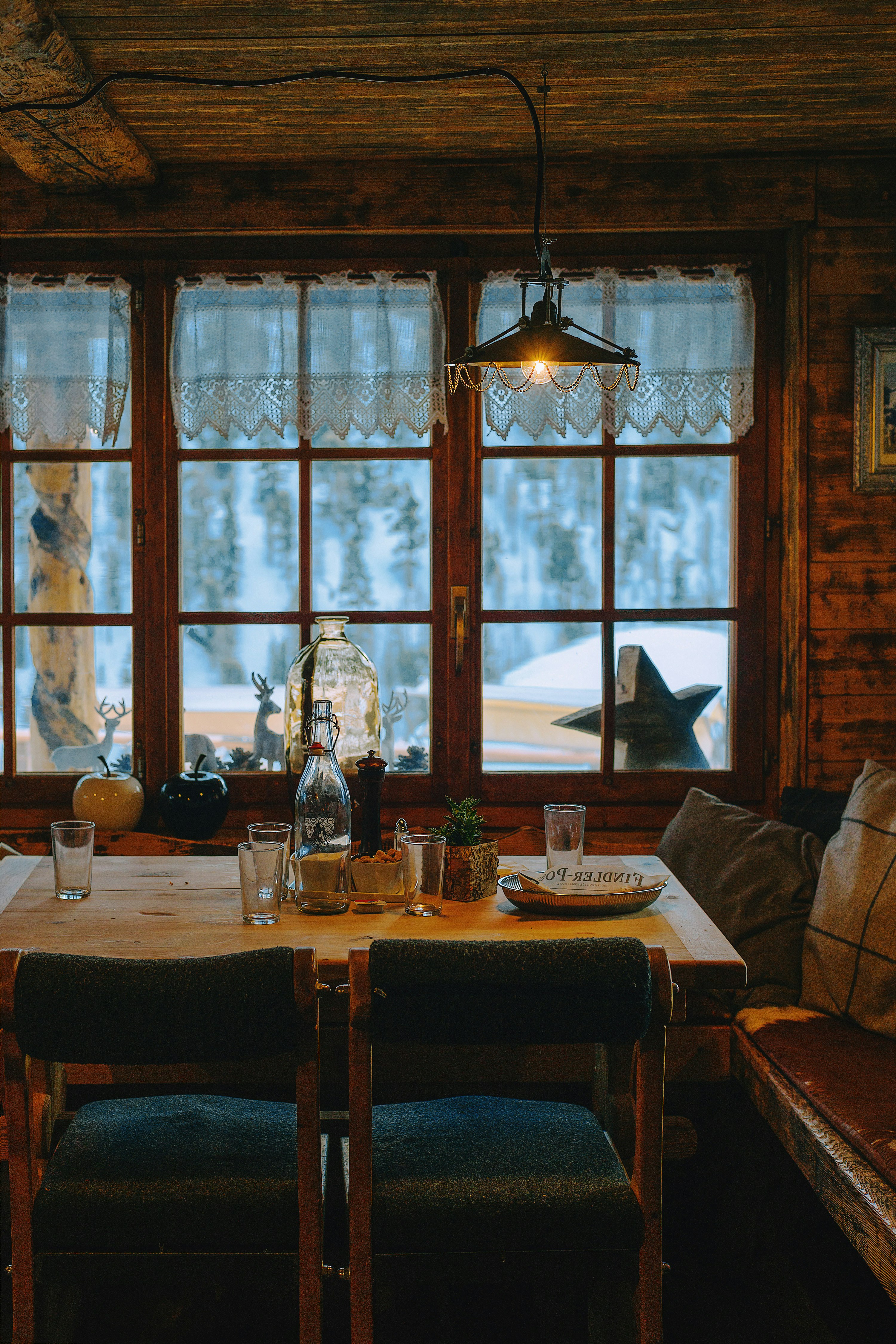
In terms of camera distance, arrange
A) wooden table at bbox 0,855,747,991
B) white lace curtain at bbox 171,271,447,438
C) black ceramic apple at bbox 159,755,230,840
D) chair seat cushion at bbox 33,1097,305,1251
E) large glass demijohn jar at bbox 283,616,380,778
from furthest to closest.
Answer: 1. white lace curtain at bbox 171,271,447,438
2. black ceramic apple at bbox 159,755,230,840
3. large glass demijohn jar at bbox 283,616,380,778
4. wooden table at bbox 0,855,747,991
5. chair seat cushion at bbox 33,1097,305,1251

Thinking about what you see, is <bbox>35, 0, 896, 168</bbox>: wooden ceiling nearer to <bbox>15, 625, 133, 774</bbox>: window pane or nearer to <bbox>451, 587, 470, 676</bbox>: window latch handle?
<bbox>451, 587, 470, 676</bbox>: window latch handle

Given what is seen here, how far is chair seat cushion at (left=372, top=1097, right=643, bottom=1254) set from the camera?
1.34m

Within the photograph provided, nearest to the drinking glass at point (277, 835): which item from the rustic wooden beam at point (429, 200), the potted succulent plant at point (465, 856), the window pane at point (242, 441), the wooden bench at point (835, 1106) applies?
the potted succulent plant at point (465, 856)

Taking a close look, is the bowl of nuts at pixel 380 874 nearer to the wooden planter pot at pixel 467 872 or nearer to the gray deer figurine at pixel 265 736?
the wooden planter pot at pixel 467 872

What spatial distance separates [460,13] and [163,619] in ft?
5.86

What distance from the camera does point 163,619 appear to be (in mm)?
3158

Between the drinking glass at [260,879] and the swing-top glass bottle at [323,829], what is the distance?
8 centimetres

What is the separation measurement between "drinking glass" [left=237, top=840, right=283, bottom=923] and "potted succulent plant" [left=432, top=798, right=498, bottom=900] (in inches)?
12.8

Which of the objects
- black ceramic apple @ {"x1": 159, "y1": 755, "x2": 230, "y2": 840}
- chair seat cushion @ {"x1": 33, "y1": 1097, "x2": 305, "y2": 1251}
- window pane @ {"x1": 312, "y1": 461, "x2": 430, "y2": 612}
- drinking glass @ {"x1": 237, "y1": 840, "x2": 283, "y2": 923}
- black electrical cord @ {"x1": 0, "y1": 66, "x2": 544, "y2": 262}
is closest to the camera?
chair seat cushion @ {"x1": 33, "y1": 1097, "x2": 305, "y2": 1251}

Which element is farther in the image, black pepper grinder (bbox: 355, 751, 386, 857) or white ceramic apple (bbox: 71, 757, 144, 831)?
white ceramic apple (bbox: 71, 757, 144, 831)

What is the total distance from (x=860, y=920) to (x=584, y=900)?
1.99 feet

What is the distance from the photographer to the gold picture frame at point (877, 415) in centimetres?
298

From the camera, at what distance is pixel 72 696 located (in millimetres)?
3201

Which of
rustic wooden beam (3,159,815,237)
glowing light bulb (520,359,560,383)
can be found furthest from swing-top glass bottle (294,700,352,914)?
rustic wooden beam (3,159,815,237)
